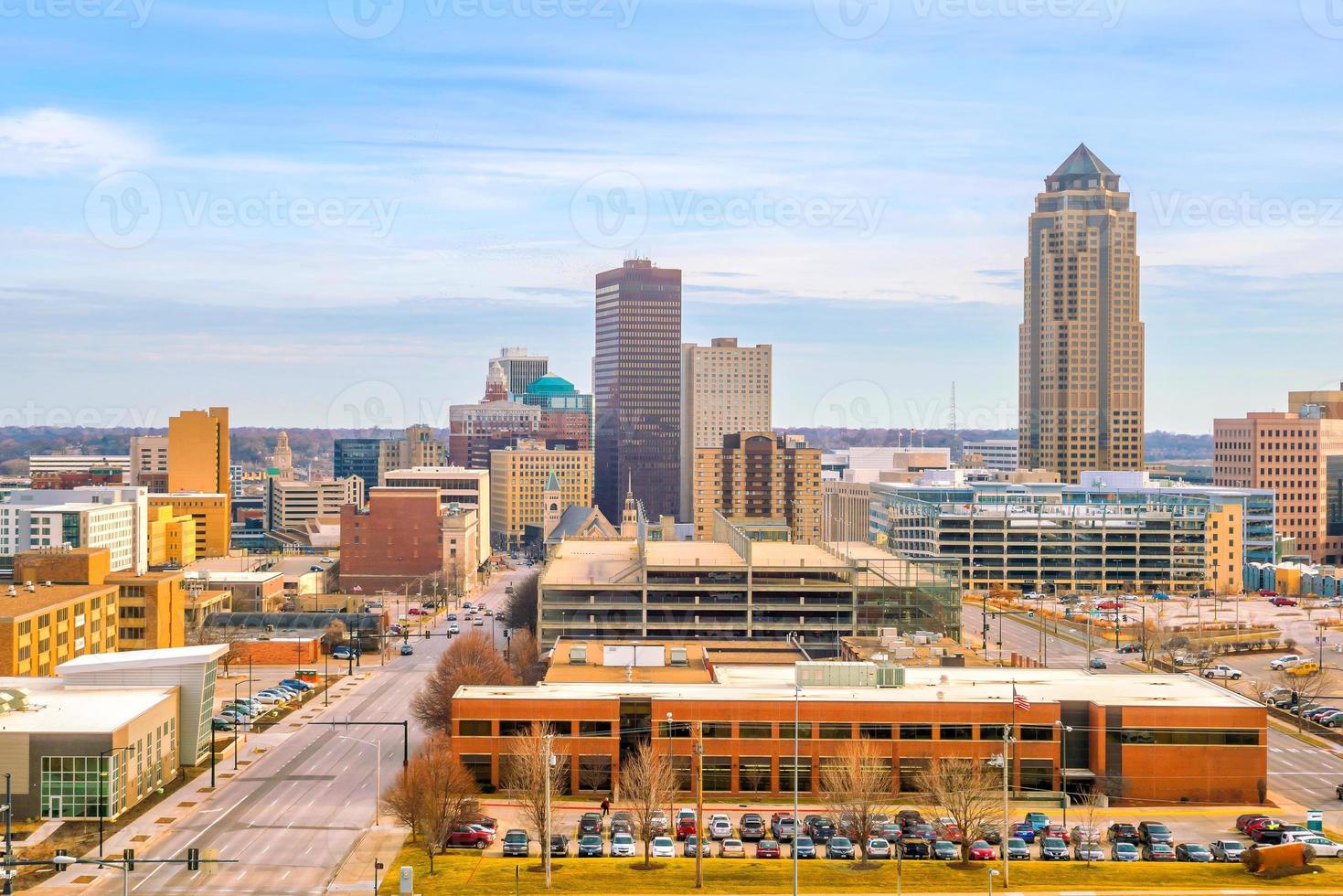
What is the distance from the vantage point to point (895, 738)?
173 ft

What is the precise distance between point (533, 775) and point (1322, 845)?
23537mm

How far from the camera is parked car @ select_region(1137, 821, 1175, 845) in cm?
4543

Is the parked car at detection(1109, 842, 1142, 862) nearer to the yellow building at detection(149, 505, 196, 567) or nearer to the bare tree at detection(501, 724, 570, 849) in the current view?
the bare tree at detection(501, 724, 570, 849)

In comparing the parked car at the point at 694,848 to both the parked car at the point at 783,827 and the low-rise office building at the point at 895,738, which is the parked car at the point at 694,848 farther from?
the low-rise office building at the point at 895,738

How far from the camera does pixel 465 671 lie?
65.1 meters

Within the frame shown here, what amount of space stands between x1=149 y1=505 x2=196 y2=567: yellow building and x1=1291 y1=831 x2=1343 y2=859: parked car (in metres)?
116

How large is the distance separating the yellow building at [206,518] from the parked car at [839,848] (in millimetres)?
127595

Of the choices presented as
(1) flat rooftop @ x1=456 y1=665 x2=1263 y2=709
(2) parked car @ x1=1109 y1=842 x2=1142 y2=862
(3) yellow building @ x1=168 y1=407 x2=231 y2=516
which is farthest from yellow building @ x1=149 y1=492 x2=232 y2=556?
(2) parked car @ x1=1109 y1=842 x2=1142 y2=862

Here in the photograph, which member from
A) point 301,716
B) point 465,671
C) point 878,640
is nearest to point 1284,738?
point 878,640

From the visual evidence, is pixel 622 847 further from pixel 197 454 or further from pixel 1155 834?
pixel 197 454

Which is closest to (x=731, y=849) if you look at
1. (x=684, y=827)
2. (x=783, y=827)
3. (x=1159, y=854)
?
(x=684, y=827)

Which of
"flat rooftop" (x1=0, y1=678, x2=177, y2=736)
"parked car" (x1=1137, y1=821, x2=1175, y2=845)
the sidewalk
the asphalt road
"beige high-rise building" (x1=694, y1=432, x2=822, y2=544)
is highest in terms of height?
"beige high-rise building" (x1=694, y1=432, x2=822, y2=544)

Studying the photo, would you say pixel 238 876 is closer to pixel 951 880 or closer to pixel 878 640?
pixel 951 880

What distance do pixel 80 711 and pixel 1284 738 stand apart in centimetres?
4732
